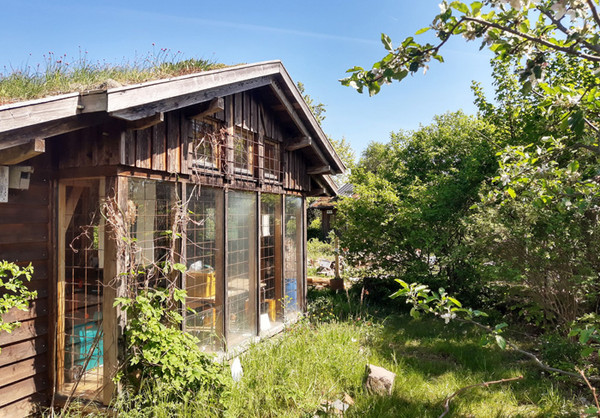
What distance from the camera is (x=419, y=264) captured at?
28.8ft

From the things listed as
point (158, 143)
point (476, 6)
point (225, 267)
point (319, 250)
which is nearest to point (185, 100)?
point (158, 143)

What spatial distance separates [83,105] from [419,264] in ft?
25.2

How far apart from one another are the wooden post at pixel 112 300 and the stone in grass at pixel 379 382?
2742 mm

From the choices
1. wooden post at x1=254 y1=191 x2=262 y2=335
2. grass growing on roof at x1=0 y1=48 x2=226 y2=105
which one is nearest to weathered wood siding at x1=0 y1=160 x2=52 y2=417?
grass growing on roof at x1=0 y1=48 x2=226 y2=105

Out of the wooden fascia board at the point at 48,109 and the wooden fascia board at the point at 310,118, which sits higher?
the wooden fascia board at the point at 310,118

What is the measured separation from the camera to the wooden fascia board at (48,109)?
2.65 metres

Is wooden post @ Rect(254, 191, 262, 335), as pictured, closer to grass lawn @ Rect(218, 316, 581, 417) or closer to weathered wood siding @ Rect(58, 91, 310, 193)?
weathered wood siding @ Rect(58, 91, 310, 193)

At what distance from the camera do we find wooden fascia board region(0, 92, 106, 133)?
265 cm

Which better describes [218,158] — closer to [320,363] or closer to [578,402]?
[320,363]

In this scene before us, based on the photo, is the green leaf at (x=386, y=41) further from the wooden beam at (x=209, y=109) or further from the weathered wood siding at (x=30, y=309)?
the weathered wood siding at (x=30, y=309)

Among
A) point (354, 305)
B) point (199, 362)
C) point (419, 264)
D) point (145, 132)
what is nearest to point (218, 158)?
point (145, 132)

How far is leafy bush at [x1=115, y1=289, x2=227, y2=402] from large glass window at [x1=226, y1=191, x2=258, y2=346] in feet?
5.13

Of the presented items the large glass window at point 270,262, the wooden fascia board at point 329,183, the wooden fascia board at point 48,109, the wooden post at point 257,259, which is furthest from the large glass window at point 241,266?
the wooden fascia board at point 329,183

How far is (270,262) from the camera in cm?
646
